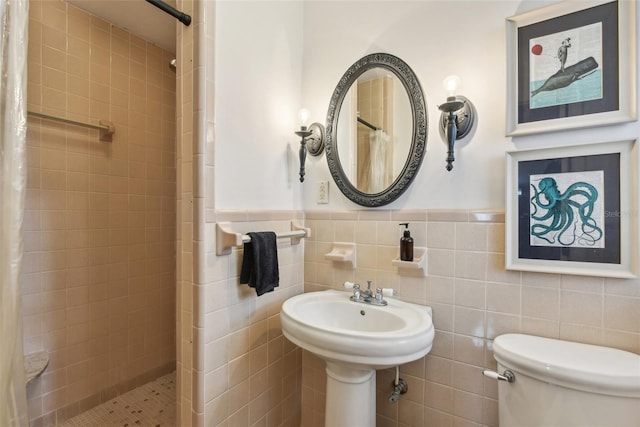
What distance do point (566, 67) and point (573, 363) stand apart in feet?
3.12

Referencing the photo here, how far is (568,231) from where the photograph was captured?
1.00 meters

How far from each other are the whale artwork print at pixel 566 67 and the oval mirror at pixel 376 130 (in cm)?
40

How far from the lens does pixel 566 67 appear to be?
1004mm

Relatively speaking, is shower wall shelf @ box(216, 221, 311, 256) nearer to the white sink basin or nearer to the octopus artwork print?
the white sink basin

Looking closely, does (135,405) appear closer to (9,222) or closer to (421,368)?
(9,222)

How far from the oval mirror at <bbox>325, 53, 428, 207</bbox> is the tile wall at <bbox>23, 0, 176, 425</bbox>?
1370 millimetres

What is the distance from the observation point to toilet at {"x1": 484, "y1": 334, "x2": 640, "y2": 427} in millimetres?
793

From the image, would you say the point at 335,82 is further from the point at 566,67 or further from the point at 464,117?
the point at 566,67

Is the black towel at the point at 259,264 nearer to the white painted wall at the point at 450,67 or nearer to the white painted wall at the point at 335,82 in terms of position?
the white painted wall at the point at 335,82

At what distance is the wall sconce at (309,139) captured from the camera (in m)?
1.44

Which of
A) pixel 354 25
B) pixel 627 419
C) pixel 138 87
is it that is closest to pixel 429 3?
pixel 354 25

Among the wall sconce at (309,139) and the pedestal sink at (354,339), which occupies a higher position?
the wall sconce at (309,139)

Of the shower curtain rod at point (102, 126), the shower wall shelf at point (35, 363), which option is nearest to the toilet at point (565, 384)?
the shower wall shelf at point (35, 363)

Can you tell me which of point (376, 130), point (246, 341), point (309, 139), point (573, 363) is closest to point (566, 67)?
point (376, 130)
